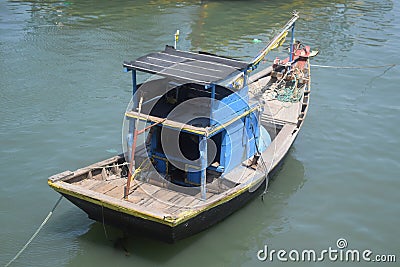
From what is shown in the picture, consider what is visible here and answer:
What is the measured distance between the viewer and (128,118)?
25.5 feet

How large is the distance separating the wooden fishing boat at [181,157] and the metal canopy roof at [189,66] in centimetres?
1

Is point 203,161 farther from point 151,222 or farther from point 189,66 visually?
point 189,66

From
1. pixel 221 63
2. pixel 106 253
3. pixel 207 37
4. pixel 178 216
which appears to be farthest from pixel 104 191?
pixel 207 37

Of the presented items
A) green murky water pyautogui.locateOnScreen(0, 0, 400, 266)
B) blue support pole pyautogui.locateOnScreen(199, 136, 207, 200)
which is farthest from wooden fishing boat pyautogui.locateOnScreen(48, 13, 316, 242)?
green murky water pyautogui.locateOnScreen(0, 0, 400, 266)

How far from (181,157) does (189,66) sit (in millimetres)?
1465

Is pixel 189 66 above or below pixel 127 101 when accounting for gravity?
above

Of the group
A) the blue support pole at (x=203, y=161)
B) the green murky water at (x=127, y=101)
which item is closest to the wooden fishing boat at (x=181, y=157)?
the blue support pole at (x=203, y=161)

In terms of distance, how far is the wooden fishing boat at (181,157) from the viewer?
7.27 m

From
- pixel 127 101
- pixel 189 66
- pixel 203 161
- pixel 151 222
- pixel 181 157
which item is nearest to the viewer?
pixel 151 222

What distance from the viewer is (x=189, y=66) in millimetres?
7859

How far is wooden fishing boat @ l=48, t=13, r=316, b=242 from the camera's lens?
7266 millimetres

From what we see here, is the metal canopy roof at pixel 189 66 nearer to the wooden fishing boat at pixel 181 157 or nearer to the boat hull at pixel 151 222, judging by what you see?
the wooden fishing boat at pixel 181 157

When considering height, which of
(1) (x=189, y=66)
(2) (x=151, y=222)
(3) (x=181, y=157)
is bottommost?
(2) (x=151, y=222)

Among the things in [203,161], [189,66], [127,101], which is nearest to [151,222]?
[203,161]
